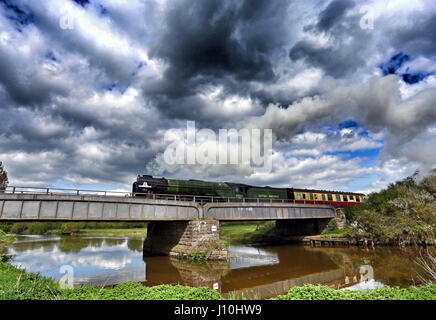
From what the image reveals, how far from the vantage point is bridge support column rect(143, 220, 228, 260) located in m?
24.2

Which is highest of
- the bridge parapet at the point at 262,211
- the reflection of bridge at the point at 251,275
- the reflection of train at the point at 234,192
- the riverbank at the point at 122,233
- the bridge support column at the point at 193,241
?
the reflection of train at the point at 234,192

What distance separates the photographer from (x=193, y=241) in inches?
976

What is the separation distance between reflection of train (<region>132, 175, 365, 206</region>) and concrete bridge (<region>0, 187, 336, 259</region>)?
99cm

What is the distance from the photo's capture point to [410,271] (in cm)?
1731

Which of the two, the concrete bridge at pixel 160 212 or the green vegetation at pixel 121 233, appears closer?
the concrete bridge at pixel 160 212

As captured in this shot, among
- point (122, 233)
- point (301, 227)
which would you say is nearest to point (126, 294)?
point (301, 227)

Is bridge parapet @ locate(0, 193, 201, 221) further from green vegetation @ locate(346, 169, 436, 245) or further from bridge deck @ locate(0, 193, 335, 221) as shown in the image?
green vegetation @ locate(346, 169, 436, 245)

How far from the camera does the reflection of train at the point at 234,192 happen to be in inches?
1041

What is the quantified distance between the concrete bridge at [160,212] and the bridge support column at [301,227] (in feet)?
24.7

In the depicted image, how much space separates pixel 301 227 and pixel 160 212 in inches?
1197

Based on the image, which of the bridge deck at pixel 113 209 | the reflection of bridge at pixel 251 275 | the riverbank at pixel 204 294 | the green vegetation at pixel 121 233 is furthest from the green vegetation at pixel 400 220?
the green vegetation at pixel 121 233

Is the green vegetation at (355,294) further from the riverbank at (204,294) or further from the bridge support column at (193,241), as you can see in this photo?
the bridge support column at (193,241)
